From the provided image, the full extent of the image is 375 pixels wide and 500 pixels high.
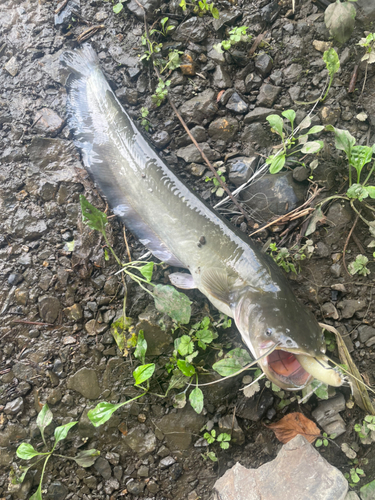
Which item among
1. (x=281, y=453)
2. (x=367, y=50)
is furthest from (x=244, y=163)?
(x=281, y=453)

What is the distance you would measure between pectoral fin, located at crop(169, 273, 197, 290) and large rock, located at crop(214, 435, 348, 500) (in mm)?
1414

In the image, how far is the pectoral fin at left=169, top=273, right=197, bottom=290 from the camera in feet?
9.50

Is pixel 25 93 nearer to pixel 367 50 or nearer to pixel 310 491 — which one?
pixel 367 50

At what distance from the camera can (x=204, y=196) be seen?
10.5 feet

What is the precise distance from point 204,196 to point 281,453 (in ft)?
7.18

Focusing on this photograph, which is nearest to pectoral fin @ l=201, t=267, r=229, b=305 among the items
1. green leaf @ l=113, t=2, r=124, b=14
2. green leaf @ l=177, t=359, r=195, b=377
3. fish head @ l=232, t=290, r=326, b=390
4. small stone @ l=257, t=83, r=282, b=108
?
fish head @ l=232, t=290, r=326, b=390

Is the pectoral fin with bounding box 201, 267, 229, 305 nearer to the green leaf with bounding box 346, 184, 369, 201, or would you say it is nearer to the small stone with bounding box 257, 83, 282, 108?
the green leaf with bounding box 346, 184, 369, 201

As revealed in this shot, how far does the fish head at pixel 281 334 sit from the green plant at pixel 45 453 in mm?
1582

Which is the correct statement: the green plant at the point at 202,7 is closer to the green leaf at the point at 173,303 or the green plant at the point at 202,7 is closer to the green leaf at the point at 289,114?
the green leaf at the point at 289,114

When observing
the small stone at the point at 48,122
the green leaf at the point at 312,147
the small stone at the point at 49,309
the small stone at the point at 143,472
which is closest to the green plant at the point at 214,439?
the small stone at the point at 143,472

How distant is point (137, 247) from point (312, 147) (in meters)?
1.72

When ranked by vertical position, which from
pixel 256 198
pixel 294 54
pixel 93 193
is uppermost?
pixel 294 54

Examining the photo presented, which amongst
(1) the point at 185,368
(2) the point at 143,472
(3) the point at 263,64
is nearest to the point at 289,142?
(3) the point at 263,64

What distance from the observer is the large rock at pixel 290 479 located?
2.35 meters
